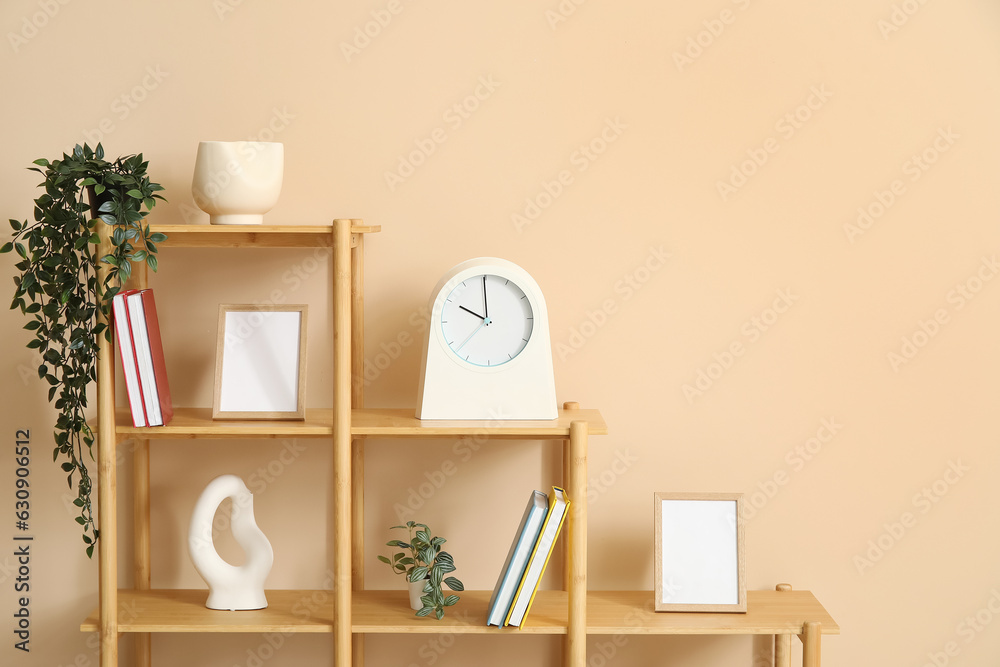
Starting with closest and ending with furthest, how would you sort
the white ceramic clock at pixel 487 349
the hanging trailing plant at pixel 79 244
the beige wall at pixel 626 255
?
the hanging trailing plant at pixel 79 244 → the white ceramic clock at pixel 487 349 → the beige wall at pixel 626 255

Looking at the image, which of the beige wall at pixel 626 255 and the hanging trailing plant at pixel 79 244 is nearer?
the hanging trailing plant at pixel 79 244

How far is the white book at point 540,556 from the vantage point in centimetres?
174

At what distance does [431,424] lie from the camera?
1.75m

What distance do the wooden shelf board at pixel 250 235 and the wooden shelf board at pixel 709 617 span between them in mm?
979

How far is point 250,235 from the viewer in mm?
1867

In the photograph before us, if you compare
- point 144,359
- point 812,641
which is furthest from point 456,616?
point 144,359

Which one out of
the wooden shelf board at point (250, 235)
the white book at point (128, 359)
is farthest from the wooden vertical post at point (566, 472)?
the white book at point (128, 359)

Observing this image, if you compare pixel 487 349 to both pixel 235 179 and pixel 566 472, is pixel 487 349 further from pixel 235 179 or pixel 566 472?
pixel 235 179

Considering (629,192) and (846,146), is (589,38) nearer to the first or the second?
(629,192)

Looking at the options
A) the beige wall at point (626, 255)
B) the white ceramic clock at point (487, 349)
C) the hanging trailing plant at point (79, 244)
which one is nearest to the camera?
the hanging trailing plant at point (79, 244)

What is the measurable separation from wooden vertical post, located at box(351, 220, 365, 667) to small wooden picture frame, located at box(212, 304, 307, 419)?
0.17m

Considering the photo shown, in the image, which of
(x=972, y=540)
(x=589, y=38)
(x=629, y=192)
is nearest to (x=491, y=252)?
(x=629, y=192)

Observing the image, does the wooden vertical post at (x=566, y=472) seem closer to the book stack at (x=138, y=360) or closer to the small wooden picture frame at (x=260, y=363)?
the small wooden picture frame at (x=260, y=363)

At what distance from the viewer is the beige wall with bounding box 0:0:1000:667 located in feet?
6.50
